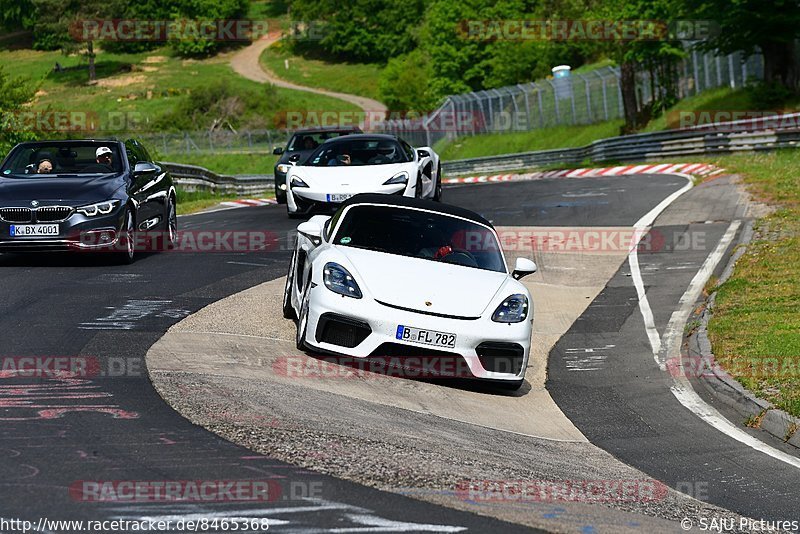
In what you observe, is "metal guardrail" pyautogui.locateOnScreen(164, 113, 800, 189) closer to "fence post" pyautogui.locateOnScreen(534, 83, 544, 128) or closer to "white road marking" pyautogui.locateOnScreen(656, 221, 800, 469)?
"fence post" pyautogui.locateOnScreen(534, 83, 544, 128)

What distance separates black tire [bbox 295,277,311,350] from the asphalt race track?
4.09 ft

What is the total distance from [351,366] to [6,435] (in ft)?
11.7

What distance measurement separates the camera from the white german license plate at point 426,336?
30.5ft

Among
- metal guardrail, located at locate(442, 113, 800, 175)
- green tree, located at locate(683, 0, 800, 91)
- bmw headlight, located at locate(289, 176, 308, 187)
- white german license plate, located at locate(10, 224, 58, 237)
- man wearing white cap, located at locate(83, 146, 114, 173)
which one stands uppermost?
green tree, located at locate(683, 0, 800, 91)

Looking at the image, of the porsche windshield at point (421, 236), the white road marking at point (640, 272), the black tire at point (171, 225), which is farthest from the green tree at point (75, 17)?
the porsche windshield at point (421, 236)

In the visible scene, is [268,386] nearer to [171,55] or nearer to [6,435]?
[6,435]

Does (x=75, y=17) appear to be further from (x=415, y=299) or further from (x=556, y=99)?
(x=415, y=299)

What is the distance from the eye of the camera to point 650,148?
3828 cm

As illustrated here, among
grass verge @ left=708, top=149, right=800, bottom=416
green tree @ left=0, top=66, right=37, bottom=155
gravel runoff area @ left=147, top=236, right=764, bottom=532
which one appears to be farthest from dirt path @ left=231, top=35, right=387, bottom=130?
gravel runoff area @ left=147, top=236, right=764, bottom=532

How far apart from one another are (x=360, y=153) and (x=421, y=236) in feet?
32.1

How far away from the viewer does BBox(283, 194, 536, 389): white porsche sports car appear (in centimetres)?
938

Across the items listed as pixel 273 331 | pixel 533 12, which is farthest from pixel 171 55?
pixel 273 331

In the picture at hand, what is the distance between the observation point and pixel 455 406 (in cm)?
907

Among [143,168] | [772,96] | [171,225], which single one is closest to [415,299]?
[143,168]
